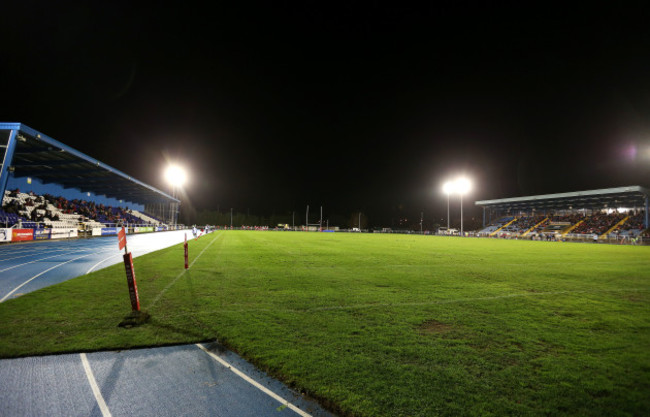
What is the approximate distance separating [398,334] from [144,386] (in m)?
3.65

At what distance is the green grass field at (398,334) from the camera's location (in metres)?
3.21

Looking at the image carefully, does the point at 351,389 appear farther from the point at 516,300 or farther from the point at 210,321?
the point at 516,300

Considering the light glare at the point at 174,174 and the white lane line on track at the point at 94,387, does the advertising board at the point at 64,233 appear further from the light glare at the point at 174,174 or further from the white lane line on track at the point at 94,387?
the light glare at the point at 174,174

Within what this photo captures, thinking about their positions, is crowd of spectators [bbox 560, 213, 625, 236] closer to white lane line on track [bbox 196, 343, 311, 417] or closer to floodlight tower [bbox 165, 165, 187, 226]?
white lane line on track [bbox 196, 343, 311, 417]

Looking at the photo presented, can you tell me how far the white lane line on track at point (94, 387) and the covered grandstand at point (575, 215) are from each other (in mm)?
54487

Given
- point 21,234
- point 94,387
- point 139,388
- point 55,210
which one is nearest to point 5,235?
point 21,234

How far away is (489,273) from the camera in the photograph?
1166 centimetres

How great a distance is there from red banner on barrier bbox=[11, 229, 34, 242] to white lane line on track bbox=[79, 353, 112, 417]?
2391 cm

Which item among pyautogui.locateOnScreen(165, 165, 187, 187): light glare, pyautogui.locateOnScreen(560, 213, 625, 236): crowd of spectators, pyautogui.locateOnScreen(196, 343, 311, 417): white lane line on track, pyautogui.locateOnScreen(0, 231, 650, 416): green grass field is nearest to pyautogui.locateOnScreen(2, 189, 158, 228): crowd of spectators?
pyautogui.locateOnScreen(165, 165, 187, 187): light glare

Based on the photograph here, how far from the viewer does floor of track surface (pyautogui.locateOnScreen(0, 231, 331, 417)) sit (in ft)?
9.84

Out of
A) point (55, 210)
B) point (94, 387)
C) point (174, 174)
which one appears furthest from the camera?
point (174, 174)

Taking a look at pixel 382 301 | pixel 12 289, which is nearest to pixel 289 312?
pixel 382 301

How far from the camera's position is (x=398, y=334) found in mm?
4926

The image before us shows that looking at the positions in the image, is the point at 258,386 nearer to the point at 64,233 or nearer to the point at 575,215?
the point at 64,233
